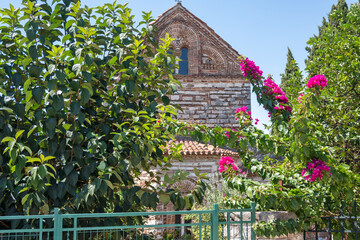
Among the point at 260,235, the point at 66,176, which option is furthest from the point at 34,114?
the point at 260,235

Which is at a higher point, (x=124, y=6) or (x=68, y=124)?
(x=124, y=6)

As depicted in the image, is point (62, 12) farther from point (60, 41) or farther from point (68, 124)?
point (68, 124)

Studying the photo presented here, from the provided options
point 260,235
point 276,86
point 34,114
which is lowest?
point 260,235

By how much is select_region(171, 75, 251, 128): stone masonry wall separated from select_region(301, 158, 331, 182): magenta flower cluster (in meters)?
10.5

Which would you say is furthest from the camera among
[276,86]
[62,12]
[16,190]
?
[276,86]

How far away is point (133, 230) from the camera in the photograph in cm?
554

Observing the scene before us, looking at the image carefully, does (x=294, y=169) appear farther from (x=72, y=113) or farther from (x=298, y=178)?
(x=72, y=113)

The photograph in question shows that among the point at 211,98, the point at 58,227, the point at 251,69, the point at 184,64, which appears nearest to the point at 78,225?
the point at 58,227

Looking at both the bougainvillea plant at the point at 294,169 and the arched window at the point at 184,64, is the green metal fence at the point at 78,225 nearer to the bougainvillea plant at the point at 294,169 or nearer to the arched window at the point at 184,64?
the bougainvillea plant at the point at 294,169

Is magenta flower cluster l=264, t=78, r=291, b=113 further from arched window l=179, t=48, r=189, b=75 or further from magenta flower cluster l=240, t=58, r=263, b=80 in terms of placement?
arched window l=179, t=48, r=189, b=75

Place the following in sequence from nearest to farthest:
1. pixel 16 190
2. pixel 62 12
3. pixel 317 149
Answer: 1. pixel 16 190
2. pixel 62 12
3. pixel 317 149

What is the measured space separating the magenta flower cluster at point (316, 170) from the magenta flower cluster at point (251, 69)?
1.89 meters

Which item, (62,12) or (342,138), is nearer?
(62,12)

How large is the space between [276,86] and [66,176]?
374 centimetres
